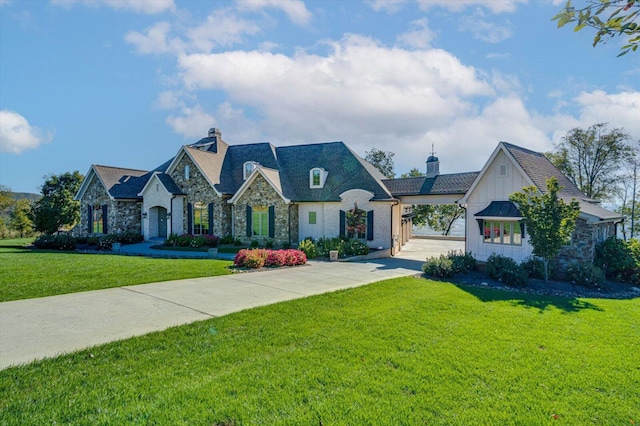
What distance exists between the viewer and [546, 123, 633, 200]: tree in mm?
26464

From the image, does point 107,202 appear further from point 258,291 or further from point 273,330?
point 273,330

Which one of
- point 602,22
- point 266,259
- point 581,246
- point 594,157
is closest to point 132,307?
point 266,259

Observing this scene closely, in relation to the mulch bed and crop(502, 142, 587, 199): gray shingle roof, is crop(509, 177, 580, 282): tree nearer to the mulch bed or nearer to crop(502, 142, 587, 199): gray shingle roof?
the mulch bed

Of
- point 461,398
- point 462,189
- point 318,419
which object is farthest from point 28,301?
point 462,189

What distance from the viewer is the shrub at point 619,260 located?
561 inches

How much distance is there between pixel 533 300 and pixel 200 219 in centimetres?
2099

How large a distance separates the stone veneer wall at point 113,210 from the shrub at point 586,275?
27.2m

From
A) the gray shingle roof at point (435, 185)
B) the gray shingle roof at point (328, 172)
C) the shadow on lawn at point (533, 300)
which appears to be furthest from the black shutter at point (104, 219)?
the shadow on lawn at point (533, 300)

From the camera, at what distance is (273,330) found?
6.39 m

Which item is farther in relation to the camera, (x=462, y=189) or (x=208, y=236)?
(x=208, y=236)

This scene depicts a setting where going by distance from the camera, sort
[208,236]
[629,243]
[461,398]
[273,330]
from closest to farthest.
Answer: [461,398], [273,330], [629,243], [208,236]

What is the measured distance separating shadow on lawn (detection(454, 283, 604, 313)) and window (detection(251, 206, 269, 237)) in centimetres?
1410

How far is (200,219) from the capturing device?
2491cm

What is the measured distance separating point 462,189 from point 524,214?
21.9ft
